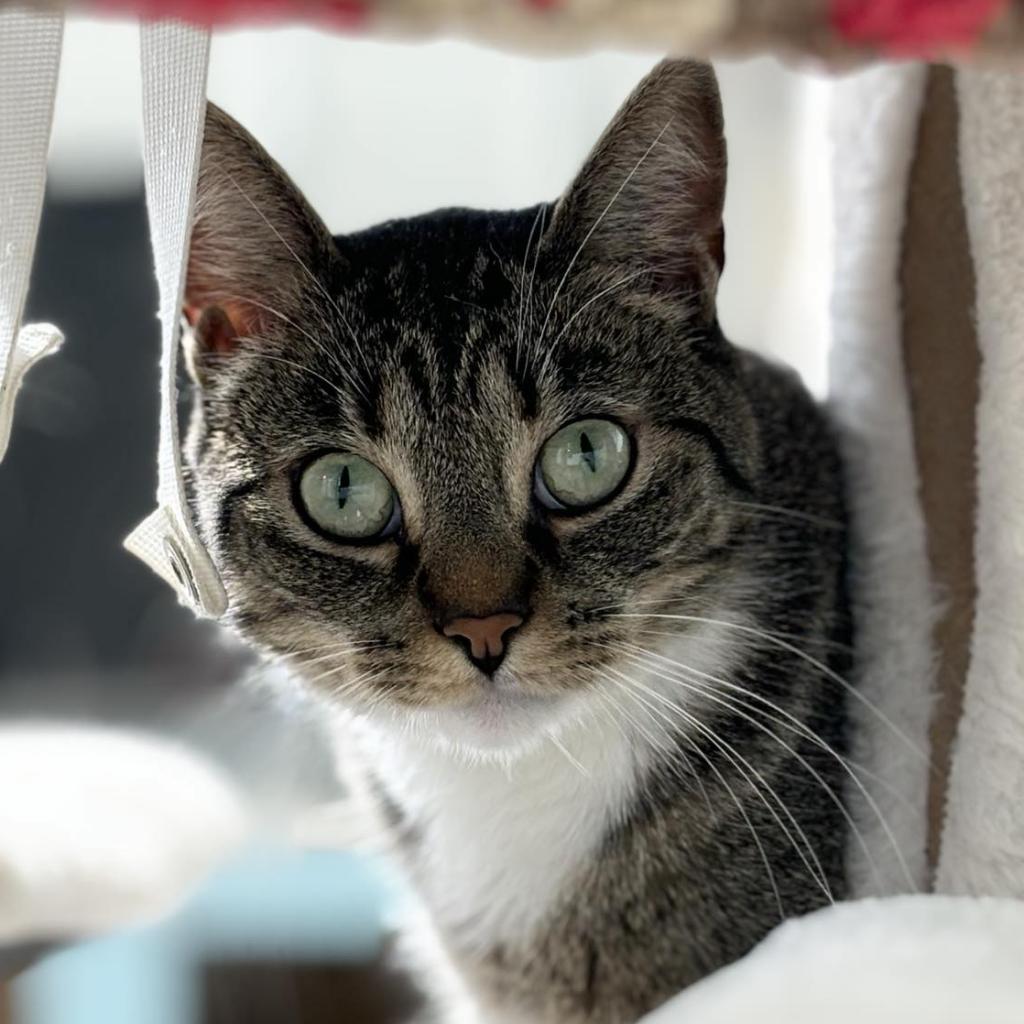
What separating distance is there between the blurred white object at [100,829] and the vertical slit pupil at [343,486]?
1.82 ft

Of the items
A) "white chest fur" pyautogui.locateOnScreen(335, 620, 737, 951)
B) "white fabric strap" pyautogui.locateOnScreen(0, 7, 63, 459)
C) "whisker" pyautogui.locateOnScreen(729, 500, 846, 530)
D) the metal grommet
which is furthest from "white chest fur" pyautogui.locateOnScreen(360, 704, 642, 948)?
"white fabric strap" pyautogui.locateOnScreen(0, 7, 63, 459)

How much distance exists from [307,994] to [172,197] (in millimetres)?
1129

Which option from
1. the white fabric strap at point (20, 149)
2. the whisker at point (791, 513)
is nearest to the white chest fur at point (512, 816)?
the whisker at point (791, 513)

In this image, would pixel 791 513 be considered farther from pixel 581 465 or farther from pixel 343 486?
pixel 343 486

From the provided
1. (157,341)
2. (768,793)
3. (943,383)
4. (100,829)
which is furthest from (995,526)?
(157,341)

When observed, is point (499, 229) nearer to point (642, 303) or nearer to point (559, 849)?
point (642, 303)

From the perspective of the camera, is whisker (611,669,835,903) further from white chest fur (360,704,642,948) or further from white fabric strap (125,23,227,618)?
white fabric strap (125,23,227,618)

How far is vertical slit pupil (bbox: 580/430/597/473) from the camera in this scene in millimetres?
1032

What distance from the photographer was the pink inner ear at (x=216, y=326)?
44.3 inches

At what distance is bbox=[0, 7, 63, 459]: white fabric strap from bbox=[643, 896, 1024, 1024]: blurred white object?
59cm

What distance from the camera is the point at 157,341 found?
6.19 feet

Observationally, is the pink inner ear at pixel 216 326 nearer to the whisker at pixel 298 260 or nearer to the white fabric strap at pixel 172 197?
the whisker at pixel 298 260

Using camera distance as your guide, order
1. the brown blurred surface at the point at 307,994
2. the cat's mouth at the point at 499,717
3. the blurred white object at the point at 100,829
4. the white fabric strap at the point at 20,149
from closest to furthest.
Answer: the white fabric strap at the point at 20,149 → the cat's mouth at the point at 499,717 → the blurred white object at the point at 100,829 → the brown blurred surface at the point at 307,994

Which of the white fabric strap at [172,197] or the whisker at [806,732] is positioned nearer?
the white fabric strap at [172,197]
